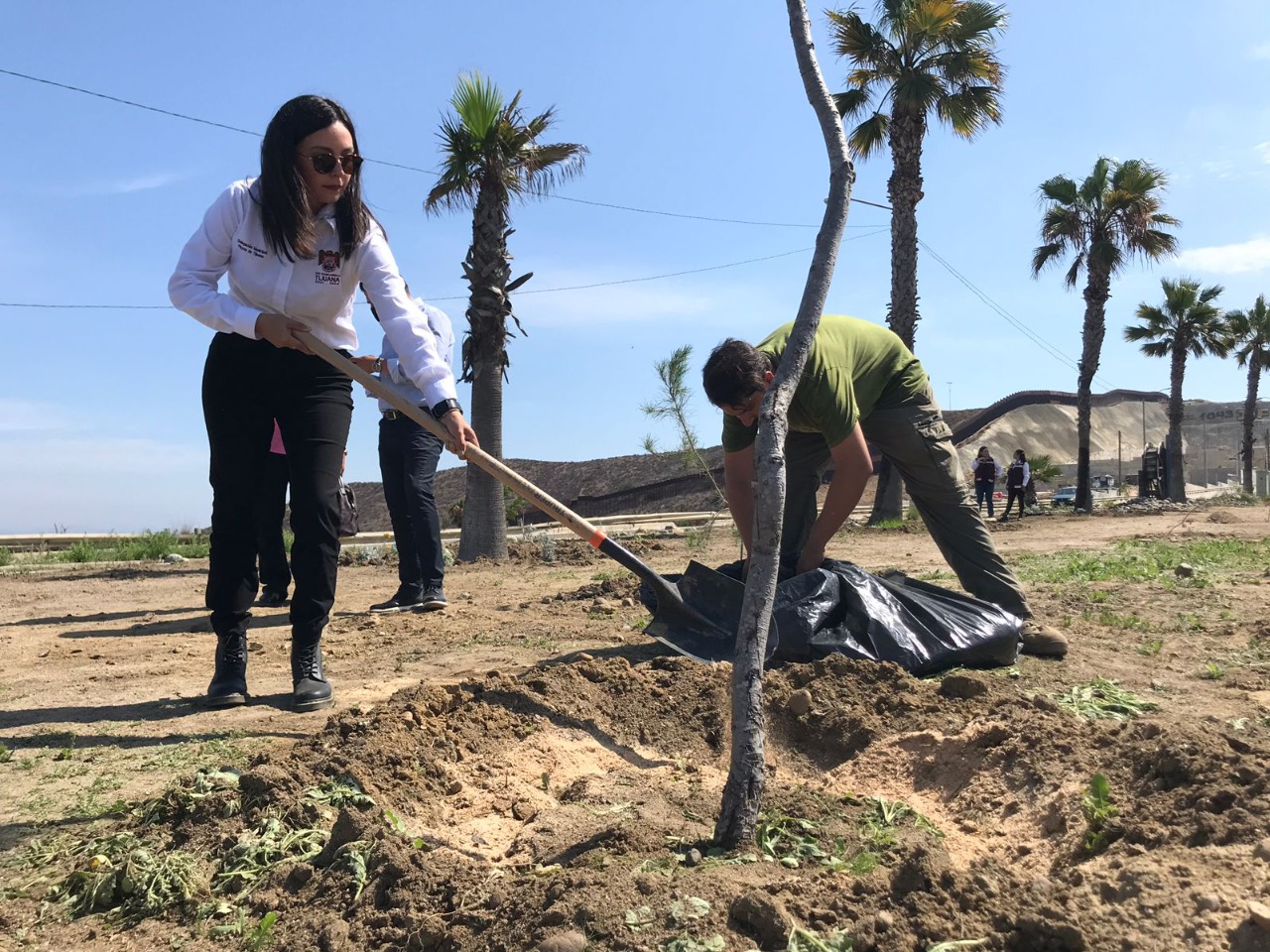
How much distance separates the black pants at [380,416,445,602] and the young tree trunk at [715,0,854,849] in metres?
3.65

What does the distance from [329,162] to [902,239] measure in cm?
1459

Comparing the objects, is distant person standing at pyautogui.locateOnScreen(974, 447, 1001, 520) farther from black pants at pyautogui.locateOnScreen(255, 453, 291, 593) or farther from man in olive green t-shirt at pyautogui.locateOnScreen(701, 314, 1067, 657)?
black pants at pyautogui.locateOnScreen(255, 453, 291, 593)

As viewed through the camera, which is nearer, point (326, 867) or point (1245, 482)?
point (326, 867)

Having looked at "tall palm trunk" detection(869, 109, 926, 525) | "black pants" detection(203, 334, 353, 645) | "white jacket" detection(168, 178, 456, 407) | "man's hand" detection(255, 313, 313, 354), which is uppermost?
"tall palm trunk" detection(869, 109, 926, 525)

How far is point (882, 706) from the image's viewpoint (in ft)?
9.84

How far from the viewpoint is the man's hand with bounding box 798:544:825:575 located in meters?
3.96

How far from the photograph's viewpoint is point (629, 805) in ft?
7.90

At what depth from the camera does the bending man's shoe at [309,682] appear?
3.25 meters

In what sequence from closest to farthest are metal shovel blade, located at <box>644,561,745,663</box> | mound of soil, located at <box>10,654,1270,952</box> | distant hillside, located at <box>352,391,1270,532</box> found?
mound of soil, located at <box>10,654,1270,952</box> < metal shovel blade, located at <box>644,561,745,663</box> < distant hillside, located at <box>352,391,1270,532</box>

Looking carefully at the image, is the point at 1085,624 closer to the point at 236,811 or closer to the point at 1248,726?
the point at 1248,726

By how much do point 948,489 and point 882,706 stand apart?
4.84 ft

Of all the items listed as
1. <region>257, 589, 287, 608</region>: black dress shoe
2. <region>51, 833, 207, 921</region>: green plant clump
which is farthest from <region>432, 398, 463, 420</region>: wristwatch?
<region>257, 589, 287, 608</region>: black dress shoe

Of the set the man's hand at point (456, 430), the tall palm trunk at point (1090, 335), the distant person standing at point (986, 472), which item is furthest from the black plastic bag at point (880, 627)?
the tall palm trunk at point (1090, 335)


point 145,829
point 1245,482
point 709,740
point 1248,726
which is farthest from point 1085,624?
point 1245,482
